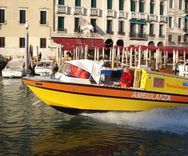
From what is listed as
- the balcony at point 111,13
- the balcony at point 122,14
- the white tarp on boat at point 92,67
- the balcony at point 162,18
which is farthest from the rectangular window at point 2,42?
the white tarp on boat at point 92,67

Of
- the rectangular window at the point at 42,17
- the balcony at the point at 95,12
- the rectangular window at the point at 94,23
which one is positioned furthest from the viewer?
the rectangular window at the point at 94,23

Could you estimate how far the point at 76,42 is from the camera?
54844 millimetres

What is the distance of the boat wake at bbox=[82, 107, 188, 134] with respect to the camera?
16953 mm

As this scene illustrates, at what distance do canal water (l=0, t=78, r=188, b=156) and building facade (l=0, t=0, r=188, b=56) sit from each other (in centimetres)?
3387

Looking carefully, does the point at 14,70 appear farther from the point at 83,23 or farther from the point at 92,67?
the point at 92,67

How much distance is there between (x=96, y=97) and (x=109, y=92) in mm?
500

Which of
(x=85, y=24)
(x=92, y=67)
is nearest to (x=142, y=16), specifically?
(x=85, y=24)

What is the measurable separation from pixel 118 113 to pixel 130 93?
97 centimetres

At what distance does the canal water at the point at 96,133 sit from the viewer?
13.9m

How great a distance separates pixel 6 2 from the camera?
53219 millimetres

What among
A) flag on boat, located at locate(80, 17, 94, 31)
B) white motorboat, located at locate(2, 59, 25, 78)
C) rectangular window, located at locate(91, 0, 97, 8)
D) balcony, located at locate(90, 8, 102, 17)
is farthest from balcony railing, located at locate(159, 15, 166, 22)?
white motorboat, located at locate(2, 59, 25, 78)

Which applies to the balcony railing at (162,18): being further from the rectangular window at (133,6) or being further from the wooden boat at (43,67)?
the wooden boat at (43,67)

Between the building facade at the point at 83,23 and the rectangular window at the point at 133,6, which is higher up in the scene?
the rectangular window at the point at 133,6

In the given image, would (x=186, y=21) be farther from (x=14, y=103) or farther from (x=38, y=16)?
(x=14, y=103)
